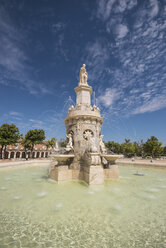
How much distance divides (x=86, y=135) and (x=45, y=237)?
30.7 ft

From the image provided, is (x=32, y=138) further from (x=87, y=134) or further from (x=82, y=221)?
(x=82, y=221)

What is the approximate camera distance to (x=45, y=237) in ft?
13.3

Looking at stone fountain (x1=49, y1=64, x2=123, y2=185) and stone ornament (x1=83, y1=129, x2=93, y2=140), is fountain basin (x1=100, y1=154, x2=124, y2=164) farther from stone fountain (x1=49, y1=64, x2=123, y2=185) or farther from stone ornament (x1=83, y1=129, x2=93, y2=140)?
stone ornament (x1=83, y1=129, x2=93, y2=140)

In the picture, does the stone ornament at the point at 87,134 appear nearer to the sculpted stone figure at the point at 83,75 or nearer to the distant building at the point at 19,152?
the sculpted stone figure at the point at 83,75

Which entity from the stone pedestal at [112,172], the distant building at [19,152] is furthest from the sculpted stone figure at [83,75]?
the distant building at [19,152]

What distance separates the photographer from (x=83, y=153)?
12367mm

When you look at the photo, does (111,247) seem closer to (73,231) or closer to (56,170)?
(73,231)

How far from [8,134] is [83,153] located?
100ft

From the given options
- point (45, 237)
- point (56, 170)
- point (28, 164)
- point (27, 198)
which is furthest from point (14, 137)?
point (45, 237)

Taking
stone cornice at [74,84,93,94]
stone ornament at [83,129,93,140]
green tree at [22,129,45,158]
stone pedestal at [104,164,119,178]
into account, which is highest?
stone cornice at [74,84,93,94]

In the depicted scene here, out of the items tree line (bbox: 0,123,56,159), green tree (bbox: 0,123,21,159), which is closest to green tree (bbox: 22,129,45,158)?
tree line (bbox: 0,123,56,159)

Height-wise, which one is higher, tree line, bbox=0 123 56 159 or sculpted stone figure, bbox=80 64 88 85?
sculpted stone figure, bbox=80 64 88 85

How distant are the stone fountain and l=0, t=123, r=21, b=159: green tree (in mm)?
25642

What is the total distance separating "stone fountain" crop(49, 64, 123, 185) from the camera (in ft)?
35.4
